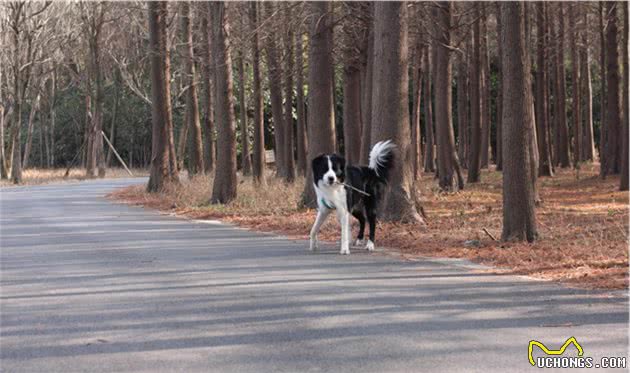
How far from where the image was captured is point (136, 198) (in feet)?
105

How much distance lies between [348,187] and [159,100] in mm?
19685

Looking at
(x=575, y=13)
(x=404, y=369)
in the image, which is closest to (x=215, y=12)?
(x=404, y=369)

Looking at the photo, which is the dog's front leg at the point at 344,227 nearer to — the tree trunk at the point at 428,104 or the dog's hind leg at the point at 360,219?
the dog's hind leg at the point at 360,219

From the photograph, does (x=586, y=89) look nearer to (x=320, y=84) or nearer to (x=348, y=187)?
(x=320, y=84)

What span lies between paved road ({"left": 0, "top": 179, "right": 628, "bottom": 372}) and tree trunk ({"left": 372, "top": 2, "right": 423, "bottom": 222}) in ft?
11.2

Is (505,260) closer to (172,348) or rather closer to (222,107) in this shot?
(172,348)

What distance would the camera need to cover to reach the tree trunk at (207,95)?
33.9 metres

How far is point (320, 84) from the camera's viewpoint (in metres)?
21.8

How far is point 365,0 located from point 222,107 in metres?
5.03

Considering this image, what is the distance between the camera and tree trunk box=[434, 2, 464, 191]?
93.7 ft

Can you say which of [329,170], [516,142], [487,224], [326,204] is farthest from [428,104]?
[329,170]

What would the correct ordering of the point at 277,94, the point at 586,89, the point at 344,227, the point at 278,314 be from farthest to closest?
the point at 586,89 < the point at 277,94 < the point at 344,227 < the point at 278,314

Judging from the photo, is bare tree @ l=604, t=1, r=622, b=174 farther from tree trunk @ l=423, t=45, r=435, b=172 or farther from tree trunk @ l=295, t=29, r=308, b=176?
tree trunk @ l=423, t=45, r=435, b=172

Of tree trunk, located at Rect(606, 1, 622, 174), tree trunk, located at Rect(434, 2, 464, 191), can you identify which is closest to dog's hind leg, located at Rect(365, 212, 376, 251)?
tree trunk, located at Rect(434, 2, 464, 191)
